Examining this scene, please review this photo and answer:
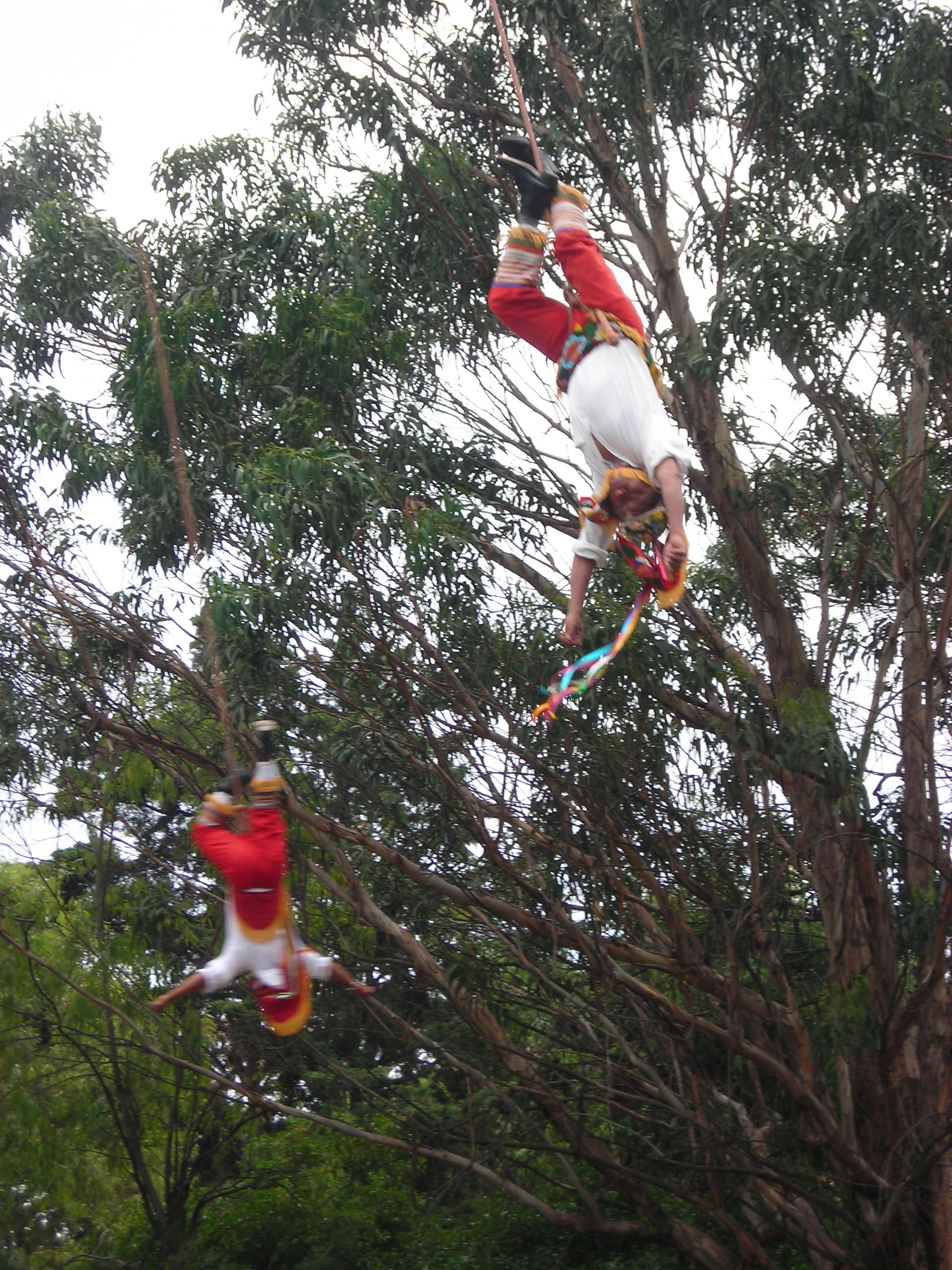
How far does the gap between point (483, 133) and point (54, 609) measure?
393cm

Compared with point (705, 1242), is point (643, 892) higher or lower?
higher

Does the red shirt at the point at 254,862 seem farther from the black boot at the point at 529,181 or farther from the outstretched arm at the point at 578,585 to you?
the black boot at the point at 529,181

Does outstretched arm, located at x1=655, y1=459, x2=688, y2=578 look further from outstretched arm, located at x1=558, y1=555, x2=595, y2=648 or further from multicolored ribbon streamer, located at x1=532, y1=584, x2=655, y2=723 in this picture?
outstretched arm, located at x1=558, y1=555, x2=595, y2=648

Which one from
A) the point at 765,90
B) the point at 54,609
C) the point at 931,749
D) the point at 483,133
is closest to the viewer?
the point at 54,609

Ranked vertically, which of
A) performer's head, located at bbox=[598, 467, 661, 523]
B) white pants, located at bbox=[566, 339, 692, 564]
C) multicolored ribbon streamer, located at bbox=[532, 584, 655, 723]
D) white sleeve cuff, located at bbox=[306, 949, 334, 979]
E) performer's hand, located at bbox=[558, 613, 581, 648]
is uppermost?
white pants, located at bbox=[566, 339, 692, 564]

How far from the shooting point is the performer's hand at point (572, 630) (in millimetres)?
4430

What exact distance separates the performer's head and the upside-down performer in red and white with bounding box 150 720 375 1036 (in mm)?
1150

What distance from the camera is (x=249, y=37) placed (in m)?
8.91

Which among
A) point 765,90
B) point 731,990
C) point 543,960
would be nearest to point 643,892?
point 543,960

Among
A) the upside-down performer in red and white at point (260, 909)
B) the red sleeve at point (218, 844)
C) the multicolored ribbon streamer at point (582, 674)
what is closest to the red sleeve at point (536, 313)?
the multicolored ribbon streamer at point (582, 674)

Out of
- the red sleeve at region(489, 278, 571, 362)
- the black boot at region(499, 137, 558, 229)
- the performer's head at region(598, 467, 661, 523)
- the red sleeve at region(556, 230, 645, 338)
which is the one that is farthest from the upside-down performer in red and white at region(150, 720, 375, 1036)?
the black boot at region(499, 137, 558, 229)

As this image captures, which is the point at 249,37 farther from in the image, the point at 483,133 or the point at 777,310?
the point at 777,310

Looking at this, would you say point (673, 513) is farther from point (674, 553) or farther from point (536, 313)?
point (536, 313)

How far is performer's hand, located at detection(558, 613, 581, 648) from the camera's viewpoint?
4430mm
